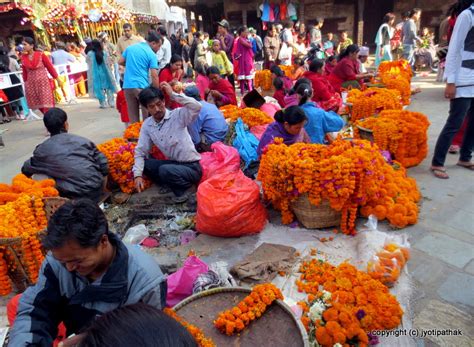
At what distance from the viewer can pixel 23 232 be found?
2883 mm

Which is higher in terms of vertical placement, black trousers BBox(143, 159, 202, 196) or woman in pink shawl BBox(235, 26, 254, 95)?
woman in pink shawl BBox(235, 26, 254, 95)

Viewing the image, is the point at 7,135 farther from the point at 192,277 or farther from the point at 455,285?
the point at 455,285

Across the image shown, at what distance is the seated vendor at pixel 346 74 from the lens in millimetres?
7613

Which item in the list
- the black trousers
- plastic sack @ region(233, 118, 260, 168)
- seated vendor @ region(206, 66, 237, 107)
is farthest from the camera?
seated vendor @ region(206, 66, 237, 107)

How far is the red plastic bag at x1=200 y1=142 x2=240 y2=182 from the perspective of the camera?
384 centimetres

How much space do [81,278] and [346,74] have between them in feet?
23.7

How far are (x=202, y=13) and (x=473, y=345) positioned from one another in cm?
2078

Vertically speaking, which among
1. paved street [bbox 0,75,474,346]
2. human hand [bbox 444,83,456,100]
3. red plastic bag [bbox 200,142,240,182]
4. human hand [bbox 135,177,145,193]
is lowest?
paved street [bbox 0,75,474,346]

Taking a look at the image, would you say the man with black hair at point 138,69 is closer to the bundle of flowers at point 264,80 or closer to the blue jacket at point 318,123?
the blue jacket at point 318,123

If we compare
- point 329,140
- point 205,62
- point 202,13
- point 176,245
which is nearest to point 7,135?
point 205,62

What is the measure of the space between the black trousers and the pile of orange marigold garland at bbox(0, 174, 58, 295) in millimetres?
1161

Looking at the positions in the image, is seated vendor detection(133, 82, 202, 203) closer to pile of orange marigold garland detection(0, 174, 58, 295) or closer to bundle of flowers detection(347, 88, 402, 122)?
pile of orange marigold garland detection(0, 174, 58, 295)

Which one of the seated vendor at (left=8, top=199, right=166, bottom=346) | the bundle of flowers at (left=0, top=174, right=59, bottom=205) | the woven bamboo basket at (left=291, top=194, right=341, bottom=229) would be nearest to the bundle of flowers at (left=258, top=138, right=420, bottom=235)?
the woven bamboo basket at (left=291, top=194, right=341, bottom=229)

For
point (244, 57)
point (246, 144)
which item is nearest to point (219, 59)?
point (244, 57)
